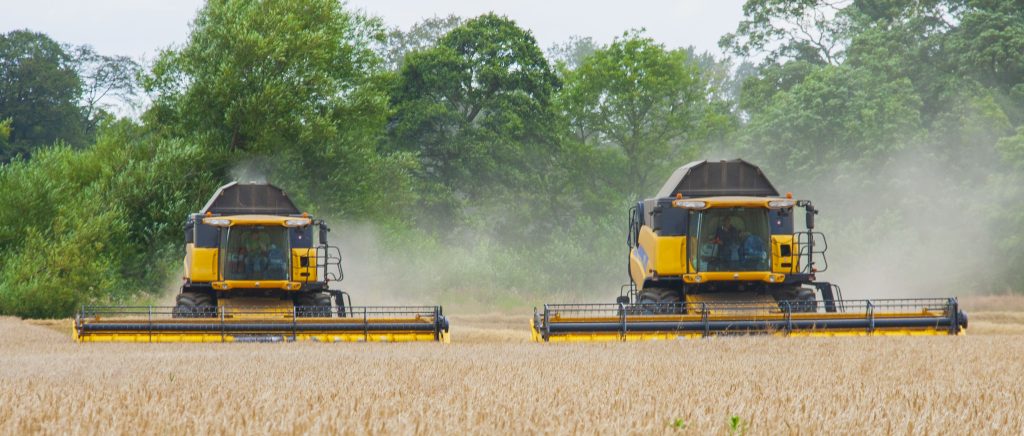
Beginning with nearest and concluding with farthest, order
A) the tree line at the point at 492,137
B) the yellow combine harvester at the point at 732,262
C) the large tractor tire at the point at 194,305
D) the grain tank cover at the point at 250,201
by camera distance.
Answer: the yellow combine harvester at the point at 732,262 < the large tractor tire at the point at 194,305 < the grain tank cover at the point at 250,201 < the tree line at the point at 492,137

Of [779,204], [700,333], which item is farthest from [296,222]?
[779,204]

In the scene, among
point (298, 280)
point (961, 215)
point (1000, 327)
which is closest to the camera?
point (298, 280)

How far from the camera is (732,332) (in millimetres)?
15766

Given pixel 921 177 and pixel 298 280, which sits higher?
pixel 921 177

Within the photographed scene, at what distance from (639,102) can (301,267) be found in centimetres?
2990

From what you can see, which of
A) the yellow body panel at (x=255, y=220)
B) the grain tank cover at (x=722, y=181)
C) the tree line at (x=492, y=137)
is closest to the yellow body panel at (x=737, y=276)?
the grain tank cover at (x=722, y=181)

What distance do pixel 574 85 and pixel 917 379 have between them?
1581 inches

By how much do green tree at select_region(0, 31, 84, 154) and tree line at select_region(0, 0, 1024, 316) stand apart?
0.11 meters

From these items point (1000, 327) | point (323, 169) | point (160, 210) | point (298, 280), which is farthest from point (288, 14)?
point (1000, 327)

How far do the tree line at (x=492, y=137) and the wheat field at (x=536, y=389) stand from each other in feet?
55.1

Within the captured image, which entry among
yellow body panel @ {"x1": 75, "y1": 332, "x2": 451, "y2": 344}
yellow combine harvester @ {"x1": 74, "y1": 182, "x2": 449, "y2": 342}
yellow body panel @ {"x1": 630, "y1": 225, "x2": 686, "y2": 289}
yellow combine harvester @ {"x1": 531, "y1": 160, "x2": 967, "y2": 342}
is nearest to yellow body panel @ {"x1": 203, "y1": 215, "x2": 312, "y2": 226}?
yellow combine harvester @ {"x1": 74, "y1": 182, "x2": 449, "y2": 342}

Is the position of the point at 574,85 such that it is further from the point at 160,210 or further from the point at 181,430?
the point at 181,430

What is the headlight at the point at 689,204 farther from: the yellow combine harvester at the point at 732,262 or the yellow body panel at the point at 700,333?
the yellow body panel at the point at 700,333

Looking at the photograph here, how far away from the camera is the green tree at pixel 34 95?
177ft
